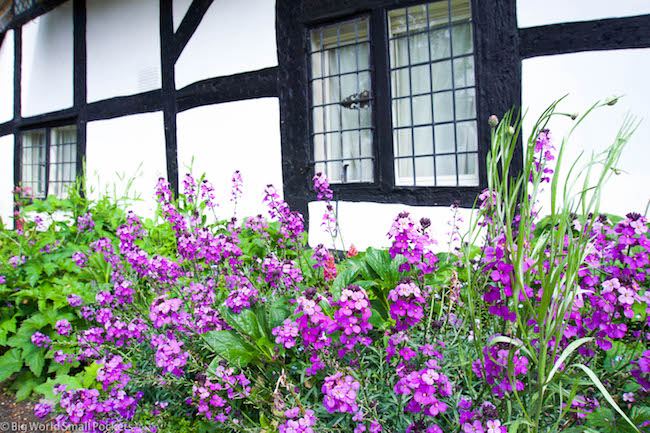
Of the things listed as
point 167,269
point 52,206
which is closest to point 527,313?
point 167,269

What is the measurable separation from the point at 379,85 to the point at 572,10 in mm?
1294

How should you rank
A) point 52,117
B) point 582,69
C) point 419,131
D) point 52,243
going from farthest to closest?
point 52,117
point 419,131
point 52,243
point 582,69

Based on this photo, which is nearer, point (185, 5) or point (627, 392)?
point (627, 392)

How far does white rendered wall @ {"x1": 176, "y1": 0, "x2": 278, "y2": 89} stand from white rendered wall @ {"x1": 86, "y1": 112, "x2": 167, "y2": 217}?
749 mm

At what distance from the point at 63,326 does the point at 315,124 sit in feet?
8.16

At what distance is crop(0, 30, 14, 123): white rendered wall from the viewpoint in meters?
6.66

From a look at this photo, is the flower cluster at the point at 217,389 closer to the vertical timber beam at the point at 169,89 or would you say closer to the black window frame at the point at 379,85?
the black window frame at the point at 379,85

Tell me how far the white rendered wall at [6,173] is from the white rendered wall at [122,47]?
2.29 m

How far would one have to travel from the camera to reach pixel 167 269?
6.35 ft

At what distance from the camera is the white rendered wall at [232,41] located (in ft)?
12.6

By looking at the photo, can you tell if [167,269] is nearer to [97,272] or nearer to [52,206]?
[97,272]

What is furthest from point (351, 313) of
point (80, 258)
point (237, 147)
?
point (237, 147)

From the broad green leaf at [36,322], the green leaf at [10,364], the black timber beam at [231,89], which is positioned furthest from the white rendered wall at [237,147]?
the green leaf at [10,364]

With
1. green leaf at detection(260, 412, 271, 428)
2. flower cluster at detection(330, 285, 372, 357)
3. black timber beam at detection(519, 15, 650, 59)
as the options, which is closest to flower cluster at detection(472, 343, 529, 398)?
flower cluster at detection(330, 285, 372, 357)
